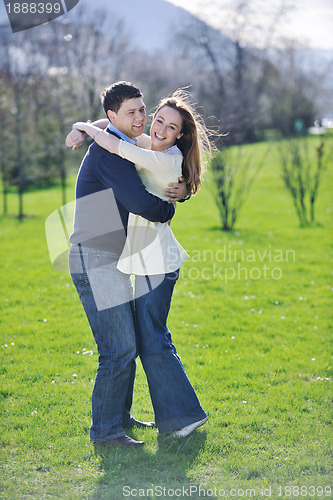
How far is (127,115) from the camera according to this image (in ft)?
10.2

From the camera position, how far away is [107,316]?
3.10 meters

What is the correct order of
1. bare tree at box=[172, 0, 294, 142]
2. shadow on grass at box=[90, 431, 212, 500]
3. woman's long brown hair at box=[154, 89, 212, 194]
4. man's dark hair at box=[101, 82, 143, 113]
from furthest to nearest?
bare tree at box=[172, 0, 294, 142] < woman's long brown hair at box=[154, 89, 212, 194] < man's dark hair at box=[101, 82, 143, 113] < shadow on grass at box=[90, 431, 212, 500]

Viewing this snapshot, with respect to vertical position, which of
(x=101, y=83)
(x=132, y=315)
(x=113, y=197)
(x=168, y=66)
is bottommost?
(x=132, y=315)

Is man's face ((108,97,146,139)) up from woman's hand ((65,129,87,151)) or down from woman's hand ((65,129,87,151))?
up

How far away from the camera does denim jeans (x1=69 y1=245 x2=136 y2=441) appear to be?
3109 mm

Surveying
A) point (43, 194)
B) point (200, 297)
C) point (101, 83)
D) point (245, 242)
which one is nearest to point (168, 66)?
point (101, 83)

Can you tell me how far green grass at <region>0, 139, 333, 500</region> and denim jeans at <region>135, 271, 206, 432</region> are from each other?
188 mm

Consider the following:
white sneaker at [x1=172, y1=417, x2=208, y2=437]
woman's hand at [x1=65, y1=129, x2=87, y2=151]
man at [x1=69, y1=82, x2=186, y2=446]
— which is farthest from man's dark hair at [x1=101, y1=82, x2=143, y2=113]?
white sneaker at [x1=172, y1=417, x2=208, y2=437]

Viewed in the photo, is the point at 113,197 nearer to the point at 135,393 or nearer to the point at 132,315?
the point at 132,315

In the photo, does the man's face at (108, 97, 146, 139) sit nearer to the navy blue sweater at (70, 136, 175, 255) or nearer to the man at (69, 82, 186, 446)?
the man at (69, 82, 186, 446)

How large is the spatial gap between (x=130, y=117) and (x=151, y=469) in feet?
6.91

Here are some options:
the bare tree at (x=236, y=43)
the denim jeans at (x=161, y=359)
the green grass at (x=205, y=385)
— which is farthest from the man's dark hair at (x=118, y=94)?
the bare tree at (x=236, y=43)

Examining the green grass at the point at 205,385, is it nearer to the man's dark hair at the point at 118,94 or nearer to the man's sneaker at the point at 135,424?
the man's sneaker at the point at 135,424

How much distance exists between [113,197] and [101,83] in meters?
21.3
